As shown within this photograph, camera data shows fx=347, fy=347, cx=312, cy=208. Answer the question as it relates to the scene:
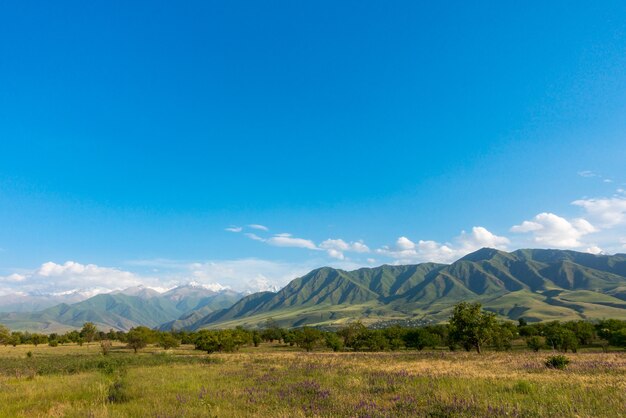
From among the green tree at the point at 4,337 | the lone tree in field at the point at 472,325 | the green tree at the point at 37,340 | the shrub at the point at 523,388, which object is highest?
the shrub at the point at 523,388

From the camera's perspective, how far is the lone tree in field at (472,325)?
164 feet

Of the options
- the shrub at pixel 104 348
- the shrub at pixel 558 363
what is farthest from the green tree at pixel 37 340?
the shrub at pixel 558 363

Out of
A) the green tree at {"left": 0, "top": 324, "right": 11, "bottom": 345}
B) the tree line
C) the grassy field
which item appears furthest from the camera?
the green tree at {"left": 0, "top": 324, "right": 11, "bottom": 345}

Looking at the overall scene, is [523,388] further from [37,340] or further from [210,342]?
[37,340]

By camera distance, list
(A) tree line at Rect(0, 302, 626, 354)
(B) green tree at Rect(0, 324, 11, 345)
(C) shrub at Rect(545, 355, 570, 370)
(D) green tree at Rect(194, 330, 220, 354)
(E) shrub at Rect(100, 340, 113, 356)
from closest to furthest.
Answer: (C) shrub at Rect(545, 355, 570, 370)
(A) tree line at Rect(0, 302, 626, 354)
(E) shrub at Rect(100, 340, 113, 356)
(D) green tree at Rect(194, 330, 220, 354)
(B) green tree at Rect(0, 324, 11, 345)

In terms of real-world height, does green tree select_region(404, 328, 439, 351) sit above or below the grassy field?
below

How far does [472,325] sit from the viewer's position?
50344mm

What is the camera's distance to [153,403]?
570 inches

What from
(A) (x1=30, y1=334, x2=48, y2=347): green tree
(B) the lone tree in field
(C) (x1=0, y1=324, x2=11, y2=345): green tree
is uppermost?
(B) the lone tree in field

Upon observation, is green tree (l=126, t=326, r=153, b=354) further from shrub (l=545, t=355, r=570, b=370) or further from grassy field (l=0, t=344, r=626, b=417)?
shrub (l=545, t=355, r=570, b=370)

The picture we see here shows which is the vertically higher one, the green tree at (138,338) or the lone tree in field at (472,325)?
the lone tree in field at (472,325)

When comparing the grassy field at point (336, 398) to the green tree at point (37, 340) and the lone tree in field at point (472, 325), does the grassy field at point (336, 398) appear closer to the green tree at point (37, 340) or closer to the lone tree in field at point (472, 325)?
the lone tree in field at point (472, 325)

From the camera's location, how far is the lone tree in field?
1962 inches

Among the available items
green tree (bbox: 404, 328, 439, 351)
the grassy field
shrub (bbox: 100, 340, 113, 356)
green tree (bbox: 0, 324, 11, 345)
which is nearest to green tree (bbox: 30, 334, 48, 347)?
green tree (bbox: 0, 324, 11, 345)
